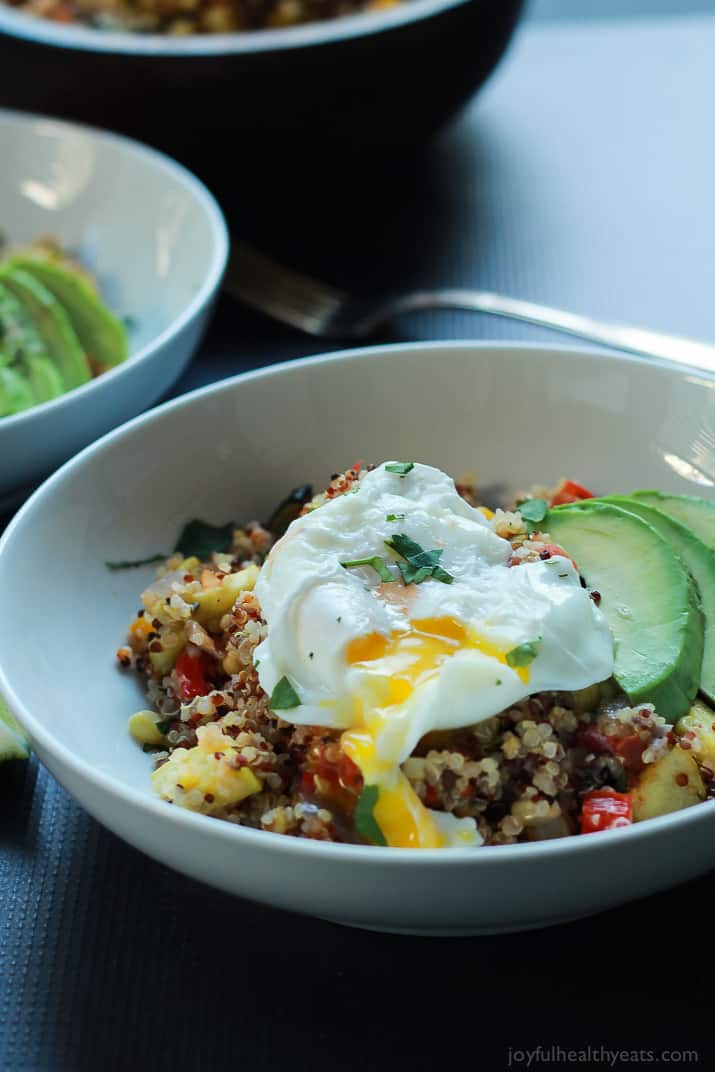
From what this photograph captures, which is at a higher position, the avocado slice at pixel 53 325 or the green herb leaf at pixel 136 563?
the green herb leaf at pixel 136 563

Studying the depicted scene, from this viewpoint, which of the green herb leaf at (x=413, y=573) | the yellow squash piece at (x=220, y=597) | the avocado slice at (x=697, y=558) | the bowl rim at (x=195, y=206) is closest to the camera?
the green herb leaf at (x=413, y=573)

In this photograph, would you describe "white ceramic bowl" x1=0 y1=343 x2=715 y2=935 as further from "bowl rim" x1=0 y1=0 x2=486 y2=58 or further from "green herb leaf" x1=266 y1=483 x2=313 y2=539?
"bowl rim" x1=0 y1=0 x2=486 y2=58

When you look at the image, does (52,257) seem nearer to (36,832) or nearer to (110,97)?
(110,97)

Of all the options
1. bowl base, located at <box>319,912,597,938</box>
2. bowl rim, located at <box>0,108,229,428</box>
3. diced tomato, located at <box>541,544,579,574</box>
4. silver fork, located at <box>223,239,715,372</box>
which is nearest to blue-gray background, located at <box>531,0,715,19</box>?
bowl rim, located at <box>0,108,229,428</box>

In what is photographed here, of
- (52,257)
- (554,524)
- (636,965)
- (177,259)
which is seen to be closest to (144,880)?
(636,965)

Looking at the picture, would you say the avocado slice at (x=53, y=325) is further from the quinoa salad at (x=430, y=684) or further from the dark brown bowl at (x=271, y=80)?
the quinoa salad at (x=430, y=684)

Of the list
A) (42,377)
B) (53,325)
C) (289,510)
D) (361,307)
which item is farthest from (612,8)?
(289,510)

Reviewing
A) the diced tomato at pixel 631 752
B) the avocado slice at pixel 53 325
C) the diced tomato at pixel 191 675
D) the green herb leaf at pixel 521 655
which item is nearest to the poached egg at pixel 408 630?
the green herb leaf at pixel 521 655
